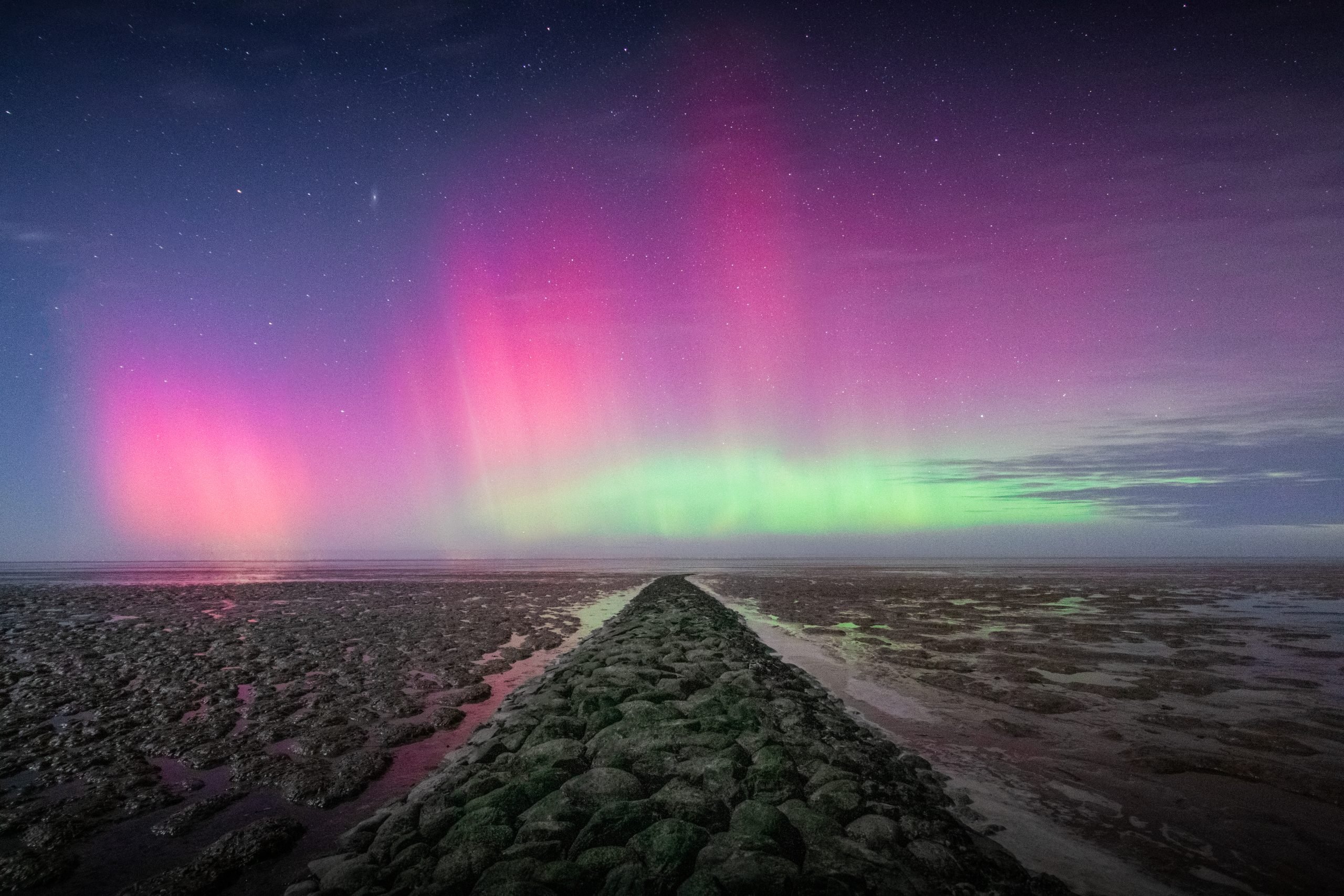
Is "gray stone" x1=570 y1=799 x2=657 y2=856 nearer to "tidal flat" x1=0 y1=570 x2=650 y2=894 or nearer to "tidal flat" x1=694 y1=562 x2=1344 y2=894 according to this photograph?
"tidal flat" x1=0 y1=570 x2=650 y2=894

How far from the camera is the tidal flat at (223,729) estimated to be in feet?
17.0

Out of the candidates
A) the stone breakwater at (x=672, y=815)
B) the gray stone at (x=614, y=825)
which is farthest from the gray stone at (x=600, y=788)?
the gray stone at (x=614, y=825)

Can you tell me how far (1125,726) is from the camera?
8.66 meters

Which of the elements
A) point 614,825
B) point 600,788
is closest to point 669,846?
point 614,825

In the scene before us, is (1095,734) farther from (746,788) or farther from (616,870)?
(616,870)

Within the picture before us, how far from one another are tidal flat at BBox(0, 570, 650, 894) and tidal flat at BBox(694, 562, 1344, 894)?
6898 mm

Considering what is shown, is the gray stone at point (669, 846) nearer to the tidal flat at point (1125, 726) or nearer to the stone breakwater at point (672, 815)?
the stone breakwater at point (672, 815)

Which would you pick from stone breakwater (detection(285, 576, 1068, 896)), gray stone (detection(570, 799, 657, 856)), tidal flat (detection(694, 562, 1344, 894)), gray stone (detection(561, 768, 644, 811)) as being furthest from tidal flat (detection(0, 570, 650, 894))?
tidal flat (detection(694, 562, 1344, 894))

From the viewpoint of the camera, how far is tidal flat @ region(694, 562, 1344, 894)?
506 cm

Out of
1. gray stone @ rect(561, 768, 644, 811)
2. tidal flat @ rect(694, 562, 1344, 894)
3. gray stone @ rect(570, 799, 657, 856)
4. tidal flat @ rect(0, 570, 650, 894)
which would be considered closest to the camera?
gray stone @ rect(570, 799, 657, 856)

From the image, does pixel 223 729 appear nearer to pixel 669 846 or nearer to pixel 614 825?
pixel 614 825

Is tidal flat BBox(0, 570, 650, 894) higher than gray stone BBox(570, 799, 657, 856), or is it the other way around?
gray stone BBox(570, 799, 657, 856)

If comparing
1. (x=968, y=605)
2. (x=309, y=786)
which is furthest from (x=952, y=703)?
(x=968, y=605)

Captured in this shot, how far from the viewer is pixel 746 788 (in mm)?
5719
